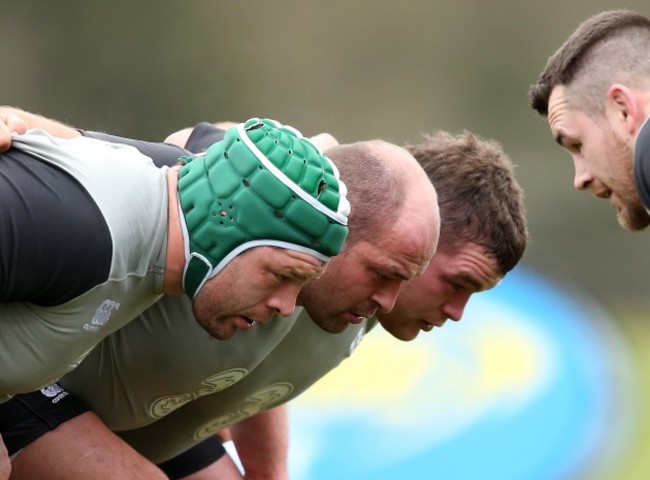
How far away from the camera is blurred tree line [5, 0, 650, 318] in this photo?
1009cm

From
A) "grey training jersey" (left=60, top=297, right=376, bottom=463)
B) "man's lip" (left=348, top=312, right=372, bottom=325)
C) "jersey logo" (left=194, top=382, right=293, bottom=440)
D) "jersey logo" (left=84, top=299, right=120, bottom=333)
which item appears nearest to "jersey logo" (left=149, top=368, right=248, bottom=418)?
"grey training jersey" (left=60, top=297, right=376, bottom=463)

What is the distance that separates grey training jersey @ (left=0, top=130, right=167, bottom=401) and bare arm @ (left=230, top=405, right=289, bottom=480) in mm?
1559

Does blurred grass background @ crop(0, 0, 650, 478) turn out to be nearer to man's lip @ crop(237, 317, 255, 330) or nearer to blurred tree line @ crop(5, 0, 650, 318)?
blurred tree line @ crop(5, 0, 650, 318)

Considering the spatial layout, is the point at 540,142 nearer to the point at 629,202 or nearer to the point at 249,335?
the point at 629,202

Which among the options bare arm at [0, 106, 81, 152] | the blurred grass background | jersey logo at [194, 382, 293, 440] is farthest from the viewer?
the blurred grass background

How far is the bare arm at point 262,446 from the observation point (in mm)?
4301

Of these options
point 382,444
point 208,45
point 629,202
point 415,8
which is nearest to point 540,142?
point 415,8

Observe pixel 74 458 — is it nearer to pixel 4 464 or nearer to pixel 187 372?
pixel 4 464

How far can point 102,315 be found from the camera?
2.73 m

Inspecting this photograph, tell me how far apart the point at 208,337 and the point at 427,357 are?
324 cm

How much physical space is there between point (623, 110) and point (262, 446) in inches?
69.5

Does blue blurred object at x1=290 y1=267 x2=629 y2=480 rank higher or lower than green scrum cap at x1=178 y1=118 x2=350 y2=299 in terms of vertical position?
lower

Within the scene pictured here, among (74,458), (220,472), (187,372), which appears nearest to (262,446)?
(220,472)

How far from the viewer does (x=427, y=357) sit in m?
6.43
